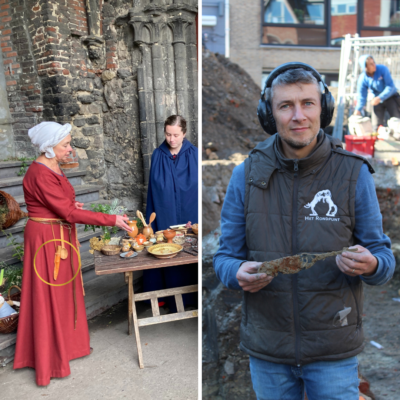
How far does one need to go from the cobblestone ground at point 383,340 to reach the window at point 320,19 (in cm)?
153

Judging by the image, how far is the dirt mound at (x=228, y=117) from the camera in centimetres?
280

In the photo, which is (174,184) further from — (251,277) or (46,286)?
(251,277)

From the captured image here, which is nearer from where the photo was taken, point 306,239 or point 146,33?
point 306,239

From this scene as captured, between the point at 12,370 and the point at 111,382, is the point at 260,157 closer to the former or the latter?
the point at 111,382

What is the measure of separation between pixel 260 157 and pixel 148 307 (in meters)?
2.83

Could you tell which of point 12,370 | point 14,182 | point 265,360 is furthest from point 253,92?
point 14,182

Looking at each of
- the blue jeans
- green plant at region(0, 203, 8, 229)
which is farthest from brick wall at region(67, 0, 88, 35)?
the blue jeans

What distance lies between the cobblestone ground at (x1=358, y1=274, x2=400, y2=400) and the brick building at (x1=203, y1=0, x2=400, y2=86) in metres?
1.50

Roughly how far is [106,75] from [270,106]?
12.9 feet

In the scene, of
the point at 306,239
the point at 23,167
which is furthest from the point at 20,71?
the point at 306,239

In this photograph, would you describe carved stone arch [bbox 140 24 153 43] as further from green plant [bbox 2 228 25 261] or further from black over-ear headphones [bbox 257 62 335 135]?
black over-ear headphones [bbox 257 62 335 135]

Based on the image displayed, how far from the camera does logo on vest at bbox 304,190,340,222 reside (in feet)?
4.60

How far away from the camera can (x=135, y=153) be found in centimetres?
490

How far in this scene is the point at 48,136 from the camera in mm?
2596
